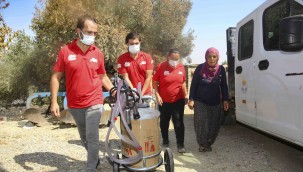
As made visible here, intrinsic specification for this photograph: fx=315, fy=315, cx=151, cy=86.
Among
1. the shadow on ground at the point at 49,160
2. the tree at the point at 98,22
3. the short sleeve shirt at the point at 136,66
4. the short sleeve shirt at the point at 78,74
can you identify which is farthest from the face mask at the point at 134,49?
the tree at the point at 98,22

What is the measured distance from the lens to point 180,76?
575 centimetres

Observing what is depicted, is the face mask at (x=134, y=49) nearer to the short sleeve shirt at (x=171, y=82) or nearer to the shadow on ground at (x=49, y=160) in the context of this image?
the short sleeve shirt at (x=171, y=82)

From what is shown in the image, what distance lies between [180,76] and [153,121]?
212 cm

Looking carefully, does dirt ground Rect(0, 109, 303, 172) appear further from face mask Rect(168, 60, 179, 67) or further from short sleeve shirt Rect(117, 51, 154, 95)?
face mask Rect(168, 60, 179, 67)

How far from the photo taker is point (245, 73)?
5344 millimetres

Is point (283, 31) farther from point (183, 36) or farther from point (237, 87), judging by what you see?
point (183, 36)

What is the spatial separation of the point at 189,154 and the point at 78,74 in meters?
2.63

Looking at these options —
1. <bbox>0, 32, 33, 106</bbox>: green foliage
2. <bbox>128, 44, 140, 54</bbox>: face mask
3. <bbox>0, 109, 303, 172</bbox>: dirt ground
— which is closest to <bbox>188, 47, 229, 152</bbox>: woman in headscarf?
<bbox>0, 109, 303, 172</bbox>: dirt ground

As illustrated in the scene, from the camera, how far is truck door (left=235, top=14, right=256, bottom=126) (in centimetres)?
503

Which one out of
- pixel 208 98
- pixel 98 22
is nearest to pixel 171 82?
pixel 208 98

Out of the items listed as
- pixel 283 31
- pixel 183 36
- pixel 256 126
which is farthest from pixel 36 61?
pixel 183 36

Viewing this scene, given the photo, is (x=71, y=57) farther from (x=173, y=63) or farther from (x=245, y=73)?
(x=245, y=73)

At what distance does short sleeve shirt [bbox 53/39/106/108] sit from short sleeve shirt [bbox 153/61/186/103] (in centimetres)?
183

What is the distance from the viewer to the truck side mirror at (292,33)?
10.5 feet
